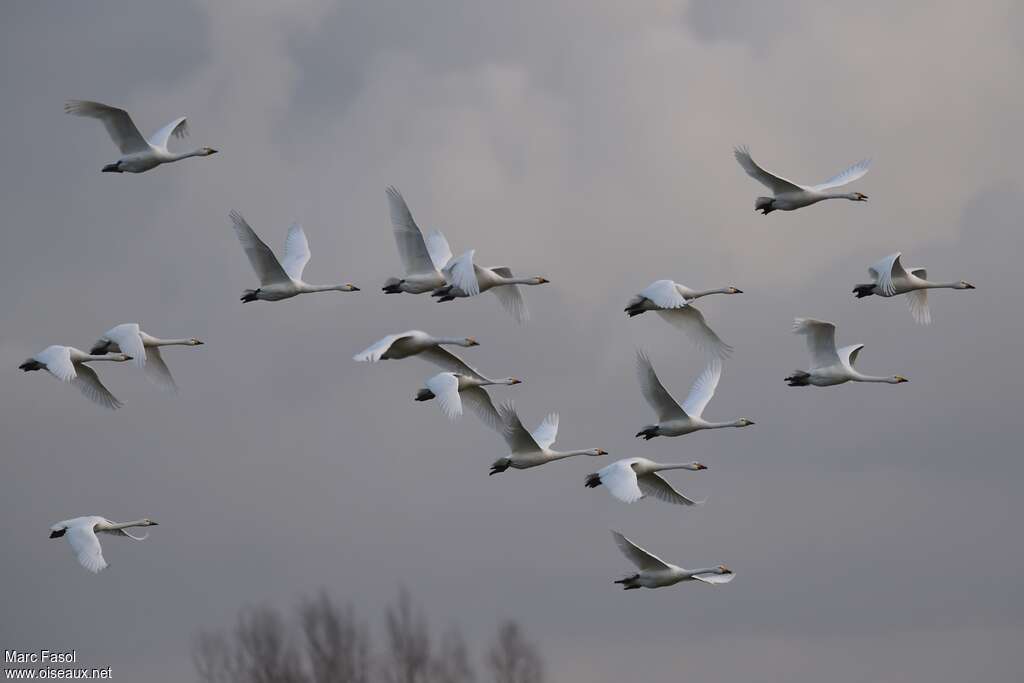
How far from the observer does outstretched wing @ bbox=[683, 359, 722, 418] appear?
46906 millimetres

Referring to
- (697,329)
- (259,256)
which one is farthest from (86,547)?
(697,329)

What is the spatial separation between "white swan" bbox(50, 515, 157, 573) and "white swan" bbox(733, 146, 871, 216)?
13254 millimetres

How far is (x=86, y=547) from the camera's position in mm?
43406

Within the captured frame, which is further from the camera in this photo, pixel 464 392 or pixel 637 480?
pixel 464 392

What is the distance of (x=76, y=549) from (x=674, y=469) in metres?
11.6

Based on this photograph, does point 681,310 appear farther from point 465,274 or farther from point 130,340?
point 130,340

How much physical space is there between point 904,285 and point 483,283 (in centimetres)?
870

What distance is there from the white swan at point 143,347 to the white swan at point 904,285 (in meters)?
13.6

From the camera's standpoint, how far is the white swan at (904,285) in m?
46.7

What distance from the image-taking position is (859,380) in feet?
159

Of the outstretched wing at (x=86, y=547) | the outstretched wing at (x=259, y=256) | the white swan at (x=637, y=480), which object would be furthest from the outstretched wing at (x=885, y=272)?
the outstretched wing at (x=86, y=547)

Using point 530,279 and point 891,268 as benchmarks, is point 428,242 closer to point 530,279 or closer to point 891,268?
point 530,279

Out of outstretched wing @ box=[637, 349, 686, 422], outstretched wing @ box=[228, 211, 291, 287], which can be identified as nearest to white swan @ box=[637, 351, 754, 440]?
outstretched wing @ box=[637, 349, 686, 422]

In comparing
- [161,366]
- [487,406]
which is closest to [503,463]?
[487,406]
